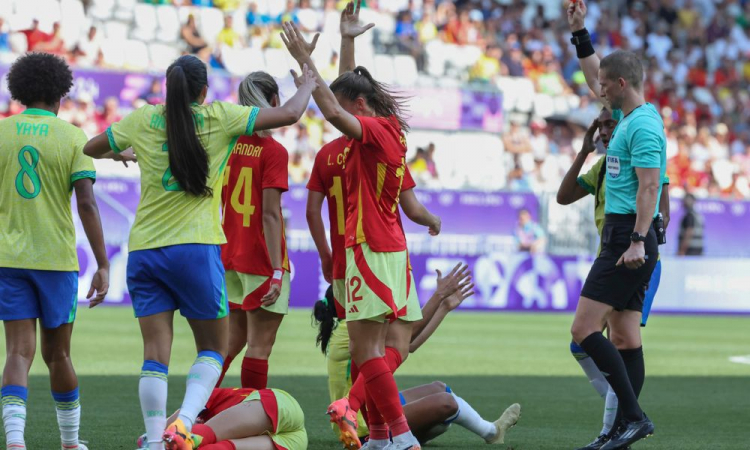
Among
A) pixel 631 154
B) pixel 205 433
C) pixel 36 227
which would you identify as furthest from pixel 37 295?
pixel 631 154

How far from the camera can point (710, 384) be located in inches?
442

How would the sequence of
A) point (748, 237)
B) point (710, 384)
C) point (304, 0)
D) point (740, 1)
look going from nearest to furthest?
point (710, 384) → point (748, 237) → point (304, 0) → point (740, 1)

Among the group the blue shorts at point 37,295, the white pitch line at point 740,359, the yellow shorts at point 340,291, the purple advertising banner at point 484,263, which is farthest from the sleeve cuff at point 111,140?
the purple advertising banner at point 484,263

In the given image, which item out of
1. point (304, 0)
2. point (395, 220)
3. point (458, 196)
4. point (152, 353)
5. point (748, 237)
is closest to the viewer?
point (152, 353)

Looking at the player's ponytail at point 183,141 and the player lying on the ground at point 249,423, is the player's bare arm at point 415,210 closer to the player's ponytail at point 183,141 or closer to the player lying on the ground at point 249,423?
the player lying on the ground at point 249,423

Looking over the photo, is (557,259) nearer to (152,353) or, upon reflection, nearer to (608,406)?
(608,406)

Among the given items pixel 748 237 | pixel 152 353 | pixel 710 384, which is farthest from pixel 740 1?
pixel 152 353

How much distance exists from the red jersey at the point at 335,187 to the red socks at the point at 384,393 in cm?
96

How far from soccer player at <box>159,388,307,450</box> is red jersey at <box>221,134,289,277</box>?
1.37m

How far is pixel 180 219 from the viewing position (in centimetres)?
552

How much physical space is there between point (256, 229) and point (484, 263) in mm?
13716

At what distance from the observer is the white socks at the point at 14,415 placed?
5668mm

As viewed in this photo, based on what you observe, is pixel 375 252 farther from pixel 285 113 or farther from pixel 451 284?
pixel 451 284

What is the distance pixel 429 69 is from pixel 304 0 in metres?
3.43
